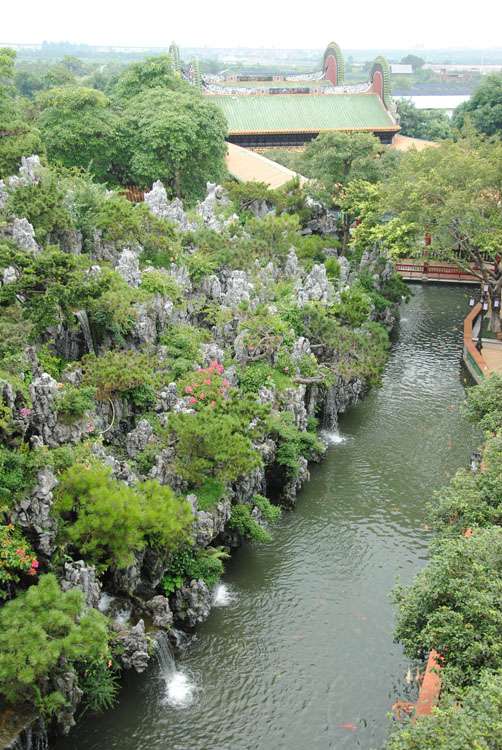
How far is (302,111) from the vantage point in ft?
207

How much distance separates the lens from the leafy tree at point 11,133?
114 feet

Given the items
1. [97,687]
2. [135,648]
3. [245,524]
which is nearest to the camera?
[97,687]

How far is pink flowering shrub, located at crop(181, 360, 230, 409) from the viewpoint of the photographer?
24538mm

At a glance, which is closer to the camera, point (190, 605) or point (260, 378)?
point (190, 605)

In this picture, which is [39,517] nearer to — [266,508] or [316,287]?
[266,508]

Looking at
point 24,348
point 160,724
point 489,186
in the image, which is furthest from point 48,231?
point 489,186

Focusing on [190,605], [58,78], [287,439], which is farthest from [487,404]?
[58,78]

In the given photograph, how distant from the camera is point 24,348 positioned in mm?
22531

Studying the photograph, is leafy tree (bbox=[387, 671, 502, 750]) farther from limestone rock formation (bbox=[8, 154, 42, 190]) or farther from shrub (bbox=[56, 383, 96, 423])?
limestone rock formation (bbox=[8, 154, 42, 190])

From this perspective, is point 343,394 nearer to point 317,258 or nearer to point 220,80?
point 317,258

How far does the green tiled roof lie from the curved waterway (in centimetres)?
3584

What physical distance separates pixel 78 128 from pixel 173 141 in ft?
15.4

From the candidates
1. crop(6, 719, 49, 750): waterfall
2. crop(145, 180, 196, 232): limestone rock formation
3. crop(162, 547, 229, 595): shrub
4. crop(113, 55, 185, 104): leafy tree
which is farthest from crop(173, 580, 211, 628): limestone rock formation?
crop(113, 55, 185, 104): leafy tree

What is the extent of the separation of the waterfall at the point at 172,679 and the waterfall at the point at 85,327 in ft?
32.9
